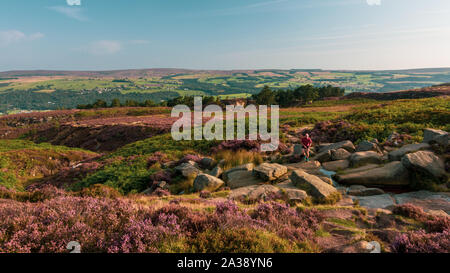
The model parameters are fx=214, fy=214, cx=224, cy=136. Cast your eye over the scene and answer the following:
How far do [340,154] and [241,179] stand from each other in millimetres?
6983

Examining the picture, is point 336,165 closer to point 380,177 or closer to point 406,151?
point 380,177

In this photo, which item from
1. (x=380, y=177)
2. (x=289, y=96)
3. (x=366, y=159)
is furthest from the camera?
(x=289, y=96)

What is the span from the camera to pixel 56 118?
71250 millimetres

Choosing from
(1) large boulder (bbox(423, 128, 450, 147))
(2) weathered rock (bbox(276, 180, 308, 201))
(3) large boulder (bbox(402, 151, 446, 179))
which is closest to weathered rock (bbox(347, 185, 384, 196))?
(3) large boulder (bbox(402, 151, 446, 179))

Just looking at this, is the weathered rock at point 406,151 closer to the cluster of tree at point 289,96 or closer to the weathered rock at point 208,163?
the weathered rock at point 208,163

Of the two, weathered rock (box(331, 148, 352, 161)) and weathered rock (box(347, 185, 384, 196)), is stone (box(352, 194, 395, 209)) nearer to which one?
weathered rock (box(347, 185, 384, 196))

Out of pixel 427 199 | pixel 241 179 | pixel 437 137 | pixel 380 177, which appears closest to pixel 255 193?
pixel 241 179

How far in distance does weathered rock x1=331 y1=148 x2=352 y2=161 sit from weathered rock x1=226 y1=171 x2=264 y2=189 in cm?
580

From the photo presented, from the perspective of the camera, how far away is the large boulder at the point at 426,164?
30.9 ft

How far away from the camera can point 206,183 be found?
11992mm

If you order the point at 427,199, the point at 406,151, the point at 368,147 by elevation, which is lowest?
the point at 427,199
